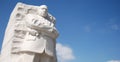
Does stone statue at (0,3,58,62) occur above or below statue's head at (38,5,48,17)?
below

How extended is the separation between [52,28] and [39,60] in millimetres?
1259

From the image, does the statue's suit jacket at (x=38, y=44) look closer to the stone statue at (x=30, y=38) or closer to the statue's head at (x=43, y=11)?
the stone statue at (x=30, y=38)

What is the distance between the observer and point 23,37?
721cm

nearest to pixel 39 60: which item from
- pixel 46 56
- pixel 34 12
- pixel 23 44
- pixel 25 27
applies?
pixel 46 56

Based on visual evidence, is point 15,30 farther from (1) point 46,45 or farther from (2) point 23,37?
(1) point 46,45

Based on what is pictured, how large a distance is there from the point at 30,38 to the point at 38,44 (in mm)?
354

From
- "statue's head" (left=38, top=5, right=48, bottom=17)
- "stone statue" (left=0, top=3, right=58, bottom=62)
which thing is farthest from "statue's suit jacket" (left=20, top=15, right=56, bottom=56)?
"statue's head" (left=38, top=5, right=48, bottom=17)

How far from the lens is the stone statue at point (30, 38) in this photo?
6.90m

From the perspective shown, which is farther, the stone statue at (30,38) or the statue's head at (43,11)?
the statue's head at (43,11)

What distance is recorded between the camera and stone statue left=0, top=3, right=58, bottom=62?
6.90 meters

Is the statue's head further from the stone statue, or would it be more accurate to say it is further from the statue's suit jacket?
the statue's suit jacket

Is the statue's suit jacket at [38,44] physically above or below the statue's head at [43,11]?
below

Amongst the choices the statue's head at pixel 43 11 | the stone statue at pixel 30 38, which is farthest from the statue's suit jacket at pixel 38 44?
the statue's head at pixel 43 11

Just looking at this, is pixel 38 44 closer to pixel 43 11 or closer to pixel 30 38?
pixel 30 38
